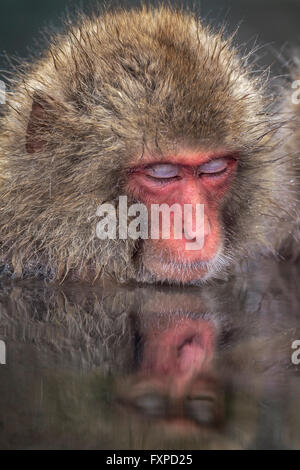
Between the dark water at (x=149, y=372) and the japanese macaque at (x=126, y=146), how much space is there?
323mm

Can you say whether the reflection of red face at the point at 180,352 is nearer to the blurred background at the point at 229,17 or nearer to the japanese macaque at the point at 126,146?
the japanese macaque at the point at 126,146

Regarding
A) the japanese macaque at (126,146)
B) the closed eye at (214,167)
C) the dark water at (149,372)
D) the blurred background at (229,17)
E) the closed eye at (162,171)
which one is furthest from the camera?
the blurred background at (229,17)

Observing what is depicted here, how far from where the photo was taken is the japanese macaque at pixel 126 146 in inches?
93.0

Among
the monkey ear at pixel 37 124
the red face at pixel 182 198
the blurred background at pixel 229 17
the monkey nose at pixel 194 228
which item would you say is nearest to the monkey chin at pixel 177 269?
the red face at pixel 182 198

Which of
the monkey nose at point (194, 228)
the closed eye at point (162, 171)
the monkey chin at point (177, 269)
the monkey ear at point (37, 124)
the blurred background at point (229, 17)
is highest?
the blurred background at point (229, 17)

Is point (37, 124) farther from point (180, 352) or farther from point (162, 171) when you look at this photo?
point (180, 352)

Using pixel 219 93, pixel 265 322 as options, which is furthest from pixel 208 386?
pixel 219 93

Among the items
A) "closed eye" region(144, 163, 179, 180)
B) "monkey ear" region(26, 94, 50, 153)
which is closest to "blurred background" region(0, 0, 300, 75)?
"closed eye" region(144, 163, 179, 180)

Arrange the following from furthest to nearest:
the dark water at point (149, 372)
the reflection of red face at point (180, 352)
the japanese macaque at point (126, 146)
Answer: the japanese macaque at point (126, 146) → the reflection of red face at point (180, 352) → the dark water at point (149, 372)

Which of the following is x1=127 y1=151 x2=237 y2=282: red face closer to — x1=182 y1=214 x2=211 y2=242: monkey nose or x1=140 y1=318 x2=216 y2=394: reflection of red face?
x1=182 y1=214 x2=211 y2=242: monkey nose

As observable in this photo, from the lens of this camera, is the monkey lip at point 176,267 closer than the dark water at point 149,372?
No

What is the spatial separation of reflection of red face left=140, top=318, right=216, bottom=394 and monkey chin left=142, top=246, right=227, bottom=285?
0.69 meters

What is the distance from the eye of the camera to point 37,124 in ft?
8.08

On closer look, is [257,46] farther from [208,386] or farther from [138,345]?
[208,386]
